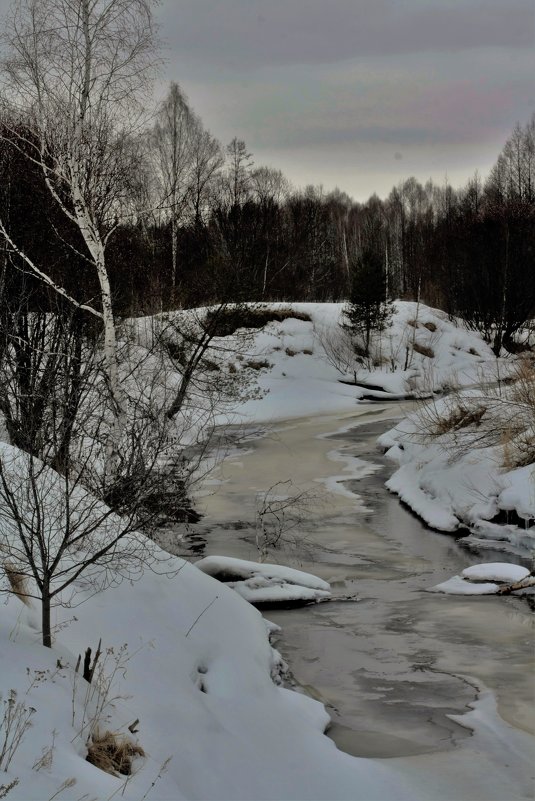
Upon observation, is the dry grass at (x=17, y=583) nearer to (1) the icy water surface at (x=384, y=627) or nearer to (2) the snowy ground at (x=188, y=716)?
(2) the snowy ground at (x=188, y=716)

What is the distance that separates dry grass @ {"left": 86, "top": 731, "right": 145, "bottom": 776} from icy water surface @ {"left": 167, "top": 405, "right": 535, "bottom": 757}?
2.73m

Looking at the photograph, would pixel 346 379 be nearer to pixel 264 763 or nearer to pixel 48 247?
pixel 48 247

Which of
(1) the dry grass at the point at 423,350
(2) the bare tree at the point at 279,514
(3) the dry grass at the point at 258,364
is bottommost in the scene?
(2) the bare tree at the point at 279,514

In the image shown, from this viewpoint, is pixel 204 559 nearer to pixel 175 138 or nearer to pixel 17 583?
pixel 17 583

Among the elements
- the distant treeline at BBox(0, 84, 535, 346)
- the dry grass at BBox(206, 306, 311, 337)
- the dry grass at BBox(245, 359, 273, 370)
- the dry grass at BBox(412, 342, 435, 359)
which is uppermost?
the distant treeline at BBox(0, 84, 535, 346)

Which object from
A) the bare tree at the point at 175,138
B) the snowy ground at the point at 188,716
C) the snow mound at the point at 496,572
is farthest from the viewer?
the bare tree at the point at 175,138

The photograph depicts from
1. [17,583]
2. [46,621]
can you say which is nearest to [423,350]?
[17,583]

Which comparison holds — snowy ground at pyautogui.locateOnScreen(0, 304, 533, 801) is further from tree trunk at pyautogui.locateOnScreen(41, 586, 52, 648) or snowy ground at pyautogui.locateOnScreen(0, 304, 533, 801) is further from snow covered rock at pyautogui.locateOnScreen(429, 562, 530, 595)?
snow covered rock at pyautogui.locateOnScreen(429, 562, 530, 595)

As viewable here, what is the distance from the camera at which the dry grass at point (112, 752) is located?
16.0 ft

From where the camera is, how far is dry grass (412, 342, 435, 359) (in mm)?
40844

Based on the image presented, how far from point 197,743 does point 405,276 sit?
5938 cm

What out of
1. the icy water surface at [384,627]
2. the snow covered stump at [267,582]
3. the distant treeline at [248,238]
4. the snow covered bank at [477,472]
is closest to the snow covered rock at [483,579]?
the icy water surface at [384,627]

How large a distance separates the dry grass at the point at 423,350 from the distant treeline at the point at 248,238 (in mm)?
4523

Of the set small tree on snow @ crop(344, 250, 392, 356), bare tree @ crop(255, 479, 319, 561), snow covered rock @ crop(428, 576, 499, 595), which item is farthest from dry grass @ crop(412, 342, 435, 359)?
snow covered rock @ crop(428, 576, 499, 595)
